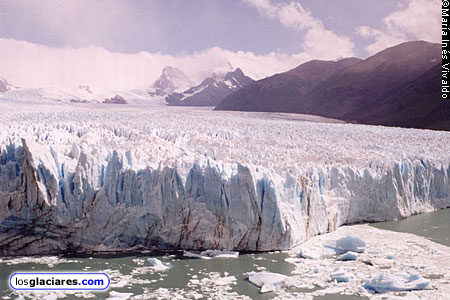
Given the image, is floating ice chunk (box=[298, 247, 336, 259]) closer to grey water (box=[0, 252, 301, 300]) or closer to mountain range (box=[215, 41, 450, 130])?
grey water (box=[0, 252, 301, 300])

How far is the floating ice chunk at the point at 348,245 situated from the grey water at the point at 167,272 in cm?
105

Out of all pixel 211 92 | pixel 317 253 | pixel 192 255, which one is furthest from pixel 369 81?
pixel 192 255

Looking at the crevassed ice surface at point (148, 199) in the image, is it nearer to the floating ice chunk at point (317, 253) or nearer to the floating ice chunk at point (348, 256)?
the floating ice chunk at point (317, 253)

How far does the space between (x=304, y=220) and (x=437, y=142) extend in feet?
28.3

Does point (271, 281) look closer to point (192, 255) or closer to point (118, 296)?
point (192, 255)

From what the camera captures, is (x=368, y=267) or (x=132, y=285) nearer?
(x=132, y=285)

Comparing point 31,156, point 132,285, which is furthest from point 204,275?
point 31,156

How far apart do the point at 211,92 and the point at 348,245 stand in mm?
60916

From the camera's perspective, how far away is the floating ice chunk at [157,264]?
8352 mm

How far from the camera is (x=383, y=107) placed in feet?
141

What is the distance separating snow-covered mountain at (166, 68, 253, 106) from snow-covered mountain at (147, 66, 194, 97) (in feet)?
19.1

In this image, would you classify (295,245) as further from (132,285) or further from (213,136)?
(213,136)

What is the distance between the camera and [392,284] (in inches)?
290

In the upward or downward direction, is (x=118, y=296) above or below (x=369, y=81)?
below
